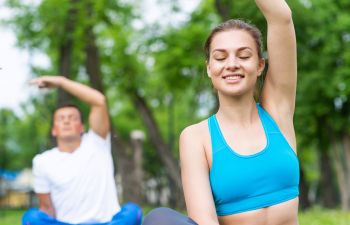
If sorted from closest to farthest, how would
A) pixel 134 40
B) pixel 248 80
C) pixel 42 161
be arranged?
pixel 248 80 → pixel 42 161 → pixel 134 40

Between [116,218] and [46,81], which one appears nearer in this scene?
[116,218]

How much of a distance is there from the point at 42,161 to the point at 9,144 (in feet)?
143

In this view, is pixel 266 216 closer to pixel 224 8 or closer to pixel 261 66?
pixel 261 66

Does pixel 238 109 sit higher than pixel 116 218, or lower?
higher

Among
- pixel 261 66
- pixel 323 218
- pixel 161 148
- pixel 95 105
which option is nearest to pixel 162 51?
pixel 161 148

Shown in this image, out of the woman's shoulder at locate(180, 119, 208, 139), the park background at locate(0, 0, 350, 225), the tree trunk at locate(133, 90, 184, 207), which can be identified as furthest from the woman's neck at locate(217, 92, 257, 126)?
the tree trunk at locate(133, 90, 184, 207)

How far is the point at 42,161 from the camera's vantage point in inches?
237

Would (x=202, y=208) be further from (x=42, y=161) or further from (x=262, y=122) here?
(x=42, y=161)

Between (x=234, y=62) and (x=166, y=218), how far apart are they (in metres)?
0.81

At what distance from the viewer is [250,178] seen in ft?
9.17

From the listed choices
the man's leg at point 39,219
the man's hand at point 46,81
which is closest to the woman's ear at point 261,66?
the man's hand at point 46,81

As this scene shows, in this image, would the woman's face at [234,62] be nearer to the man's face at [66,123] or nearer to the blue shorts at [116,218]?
the blue shorts at [116,218]

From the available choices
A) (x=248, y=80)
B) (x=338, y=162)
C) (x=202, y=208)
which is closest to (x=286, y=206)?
(x=202, y=208)

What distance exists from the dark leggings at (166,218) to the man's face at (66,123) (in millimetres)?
3492
